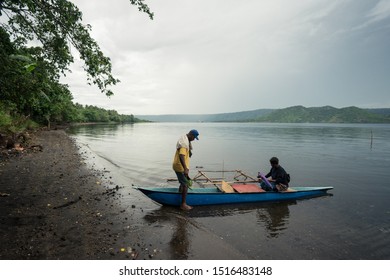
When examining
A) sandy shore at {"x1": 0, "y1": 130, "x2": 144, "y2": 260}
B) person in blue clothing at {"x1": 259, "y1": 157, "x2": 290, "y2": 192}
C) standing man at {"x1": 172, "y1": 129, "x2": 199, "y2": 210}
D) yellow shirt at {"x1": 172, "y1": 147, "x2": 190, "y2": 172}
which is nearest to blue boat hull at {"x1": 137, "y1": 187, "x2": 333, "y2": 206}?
person in blue clothing at {"x1": 259, "y1": 157, "x2": 290, "y2": 192}

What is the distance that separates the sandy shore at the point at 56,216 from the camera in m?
6.14

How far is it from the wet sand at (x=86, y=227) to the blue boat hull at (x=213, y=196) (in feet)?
1.91

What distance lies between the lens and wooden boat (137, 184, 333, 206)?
995 cm

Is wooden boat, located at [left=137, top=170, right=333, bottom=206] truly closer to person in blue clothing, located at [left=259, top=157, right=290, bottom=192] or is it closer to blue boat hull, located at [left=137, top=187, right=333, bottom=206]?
blue boat hull, located at [left=137, top=187, right=333, bottom=206]

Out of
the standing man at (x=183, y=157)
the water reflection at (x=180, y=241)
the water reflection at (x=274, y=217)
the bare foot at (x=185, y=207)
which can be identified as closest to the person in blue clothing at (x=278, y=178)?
the water reflection at (x=274, y=217)

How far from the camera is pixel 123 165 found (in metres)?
21.3

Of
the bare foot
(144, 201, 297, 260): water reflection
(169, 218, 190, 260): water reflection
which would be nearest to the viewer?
(169, 218, 190, 260): water reflection

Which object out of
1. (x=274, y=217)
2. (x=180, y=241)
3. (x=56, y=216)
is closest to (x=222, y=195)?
(x=274, y=217)

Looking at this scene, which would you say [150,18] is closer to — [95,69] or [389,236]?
[95,69]

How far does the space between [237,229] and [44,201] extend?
7899mm

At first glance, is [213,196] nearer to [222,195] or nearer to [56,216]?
[222,195]

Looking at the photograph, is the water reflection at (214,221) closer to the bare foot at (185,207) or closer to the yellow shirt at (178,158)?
the bare foot at (185,207)

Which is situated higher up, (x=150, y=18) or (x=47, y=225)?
(x=150, y=18)
